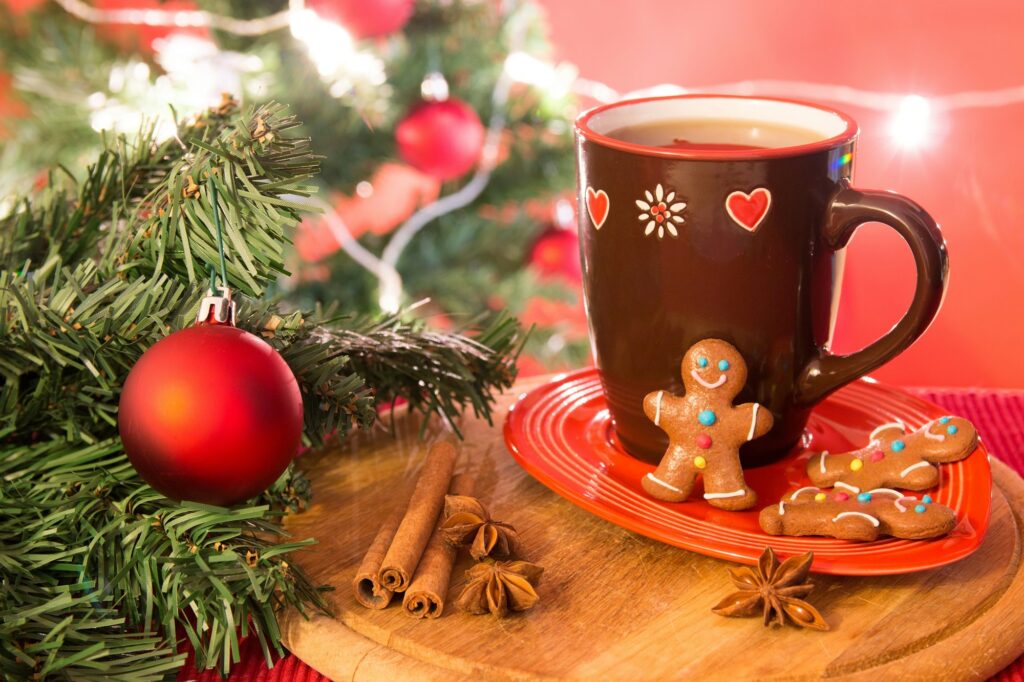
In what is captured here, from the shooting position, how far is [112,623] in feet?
1.94

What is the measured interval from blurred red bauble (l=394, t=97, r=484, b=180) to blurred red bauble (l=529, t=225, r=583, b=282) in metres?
0.26

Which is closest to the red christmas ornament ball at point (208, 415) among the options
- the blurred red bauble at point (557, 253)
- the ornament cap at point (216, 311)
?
the ornament cap at point (216, 311)

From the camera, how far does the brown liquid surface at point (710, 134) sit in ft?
2.65

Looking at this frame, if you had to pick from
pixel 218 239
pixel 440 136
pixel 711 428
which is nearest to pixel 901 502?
pixel 711 428

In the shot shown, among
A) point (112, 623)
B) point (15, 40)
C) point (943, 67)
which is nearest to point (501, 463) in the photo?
point (112, 623)

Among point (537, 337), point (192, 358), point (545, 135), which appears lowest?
point (537, 337)

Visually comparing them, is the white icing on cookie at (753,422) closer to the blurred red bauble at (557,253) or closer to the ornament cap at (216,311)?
the ornament cap at (216,311)

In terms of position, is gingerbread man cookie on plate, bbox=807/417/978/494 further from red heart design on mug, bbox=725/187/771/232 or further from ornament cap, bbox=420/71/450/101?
ornament cap, bbox=420/71/450/101

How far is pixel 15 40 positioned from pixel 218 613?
4.48 feet

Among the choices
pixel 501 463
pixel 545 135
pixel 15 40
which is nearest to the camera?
pixel 501 463

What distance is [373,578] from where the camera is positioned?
63cm

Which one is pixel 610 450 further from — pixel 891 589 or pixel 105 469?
pixel 105 469

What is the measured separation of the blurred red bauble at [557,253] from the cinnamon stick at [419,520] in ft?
3.61

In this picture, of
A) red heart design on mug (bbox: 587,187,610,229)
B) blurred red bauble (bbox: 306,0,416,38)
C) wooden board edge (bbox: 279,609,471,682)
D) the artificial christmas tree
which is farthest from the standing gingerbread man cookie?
blurred red bauble (bbox: 306,0,416,38)
